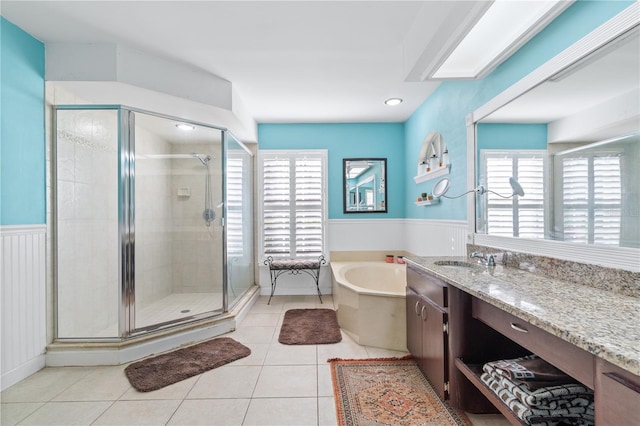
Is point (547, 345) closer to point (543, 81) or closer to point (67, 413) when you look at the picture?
point (543, 81)

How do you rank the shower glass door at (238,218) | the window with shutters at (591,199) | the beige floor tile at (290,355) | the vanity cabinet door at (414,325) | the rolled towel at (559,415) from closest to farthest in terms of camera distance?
the rolled towel at (559,415) → the window with shutters at (591,199) → the vanity cabinet door at (414,325) → the beige floor tile at (290,355) → the shower glass door at (238,218)

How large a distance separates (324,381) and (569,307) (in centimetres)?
143

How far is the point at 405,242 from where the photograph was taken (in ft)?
12.2

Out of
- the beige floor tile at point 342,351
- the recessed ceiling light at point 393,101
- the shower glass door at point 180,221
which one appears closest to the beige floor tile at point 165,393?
the shower glass door at point 180,221

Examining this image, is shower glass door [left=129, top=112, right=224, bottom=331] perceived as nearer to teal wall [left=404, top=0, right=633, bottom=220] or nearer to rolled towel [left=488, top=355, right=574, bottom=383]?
teal wall [left=404, top=0, right=633, bottom=220]

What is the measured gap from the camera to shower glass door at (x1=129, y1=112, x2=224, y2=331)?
8.30 feet

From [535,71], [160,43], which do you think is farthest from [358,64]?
[160,43]

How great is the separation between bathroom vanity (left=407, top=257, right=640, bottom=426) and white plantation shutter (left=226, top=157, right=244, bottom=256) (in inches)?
73.2

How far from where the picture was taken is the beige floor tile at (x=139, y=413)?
4.95 ft

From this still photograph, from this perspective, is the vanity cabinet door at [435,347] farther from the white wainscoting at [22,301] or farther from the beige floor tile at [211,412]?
the white wainscoting at [22,301]

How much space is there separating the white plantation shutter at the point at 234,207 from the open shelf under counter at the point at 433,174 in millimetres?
2043

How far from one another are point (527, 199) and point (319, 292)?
251 centimetres

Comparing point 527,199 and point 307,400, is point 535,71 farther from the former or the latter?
point 307,400

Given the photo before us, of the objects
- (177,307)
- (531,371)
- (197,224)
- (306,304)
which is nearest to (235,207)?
(197,224)
